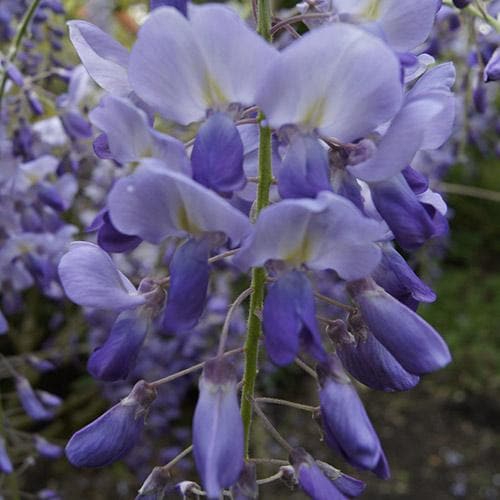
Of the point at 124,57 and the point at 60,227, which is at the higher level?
the point at 124,57

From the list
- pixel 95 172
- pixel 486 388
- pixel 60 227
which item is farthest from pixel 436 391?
pixel 60 227

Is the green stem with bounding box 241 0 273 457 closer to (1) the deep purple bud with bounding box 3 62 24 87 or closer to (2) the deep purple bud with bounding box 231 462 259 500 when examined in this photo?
(2) the deep purple bud with bounding box 231 462 259 500

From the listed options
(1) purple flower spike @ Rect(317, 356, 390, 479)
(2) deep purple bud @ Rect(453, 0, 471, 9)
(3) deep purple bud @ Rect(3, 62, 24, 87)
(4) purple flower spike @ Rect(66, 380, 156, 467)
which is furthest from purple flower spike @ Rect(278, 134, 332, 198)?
(3) deep purple bud @ Rect(3, 62, 24, 87)

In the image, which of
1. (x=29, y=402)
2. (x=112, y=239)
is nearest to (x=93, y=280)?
(x=112, y=239)

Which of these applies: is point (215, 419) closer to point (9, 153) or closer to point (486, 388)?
point (9, 153)

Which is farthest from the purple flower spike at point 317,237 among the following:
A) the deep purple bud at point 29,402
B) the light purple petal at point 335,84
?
the deep purple bud at point 29,402

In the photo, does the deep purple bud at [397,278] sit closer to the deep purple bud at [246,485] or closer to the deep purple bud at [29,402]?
the deep purple bud at [246,485]
